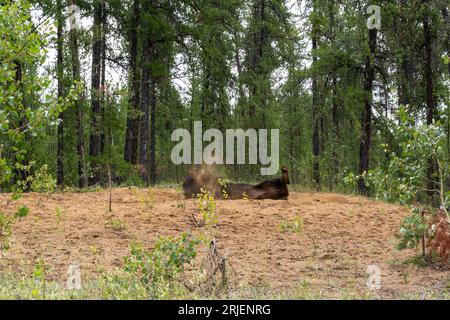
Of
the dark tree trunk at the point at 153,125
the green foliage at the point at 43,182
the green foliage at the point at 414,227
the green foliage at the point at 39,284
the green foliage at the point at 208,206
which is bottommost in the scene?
the green foliage at the point at 39,284

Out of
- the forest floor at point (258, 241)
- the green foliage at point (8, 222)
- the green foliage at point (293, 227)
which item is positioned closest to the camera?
the green foliage at point (8, 222)

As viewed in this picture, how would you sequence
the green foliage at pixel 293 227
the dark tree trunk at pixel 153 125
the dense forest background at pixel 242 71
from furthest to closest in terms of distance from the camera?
the dark tree trunk at pixel 153 125 → the dense forest background at pixel 242 71 → the green foliage at pixel 293 227

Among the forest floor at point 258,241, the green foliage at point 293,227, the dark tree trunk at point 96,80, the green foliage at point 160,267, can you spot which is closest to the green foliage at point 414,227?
the forest floor at point 258,241

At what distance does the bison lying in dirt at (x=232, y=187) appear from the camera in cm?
1317

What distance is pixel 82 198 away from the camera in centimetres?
1277

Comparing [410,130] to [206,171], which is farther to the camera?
[206,171]

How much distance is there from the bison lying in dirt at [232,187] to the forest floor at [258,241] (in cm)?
52

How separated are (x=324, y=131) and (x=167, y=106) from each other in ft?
24.9

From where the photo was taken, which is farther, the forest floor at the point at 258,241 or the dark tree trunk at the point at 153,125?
the dark tree trunk at the point at 153,125

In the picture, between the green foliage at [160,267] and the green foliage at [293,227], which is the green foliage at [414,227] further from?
the green foliage at [160,267]

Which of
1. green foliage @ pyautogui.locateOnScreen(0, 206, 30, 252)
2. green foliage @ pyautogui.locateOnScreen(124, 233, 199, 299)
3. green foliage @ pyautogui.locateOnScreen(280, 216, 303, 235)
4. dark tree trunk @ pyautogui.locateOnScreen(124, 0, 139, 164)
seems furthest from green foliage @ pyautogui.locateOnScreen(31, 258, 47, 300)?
dark tree trunk @ pyautogui.locateOnScreen(124, 0, 139, 164)
